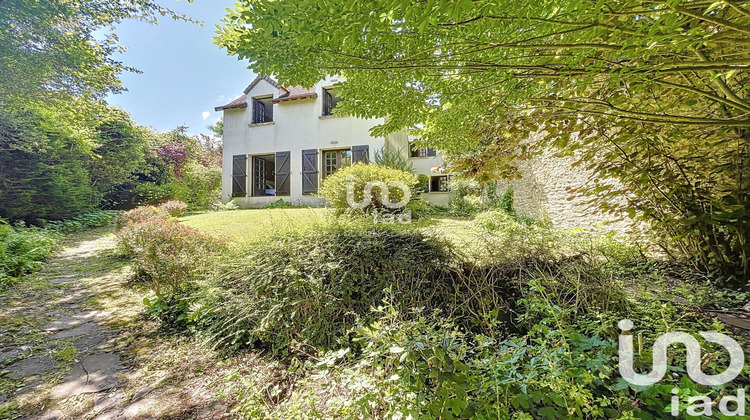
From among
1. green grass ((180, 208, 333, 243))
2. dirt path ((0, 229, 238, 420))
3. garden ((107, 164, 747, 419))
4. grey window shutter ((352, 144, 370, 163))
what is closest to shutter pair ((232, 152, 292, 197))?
grey window shutter ((352, 144, 370, 163))

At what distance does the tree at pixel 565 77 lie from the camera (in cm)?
119

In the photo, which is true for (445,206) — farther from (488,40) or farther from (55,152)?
(55,152)

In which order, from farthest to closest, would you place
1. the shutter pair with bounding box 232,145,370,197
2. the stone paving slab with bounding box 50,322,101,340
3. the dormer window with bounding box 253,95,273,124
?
the dormer window with bounding box 253,95,273,124 < the shutter pair with bounding box 232,145,370,197 < the stone paving slab with bounding box 50,322,101,340

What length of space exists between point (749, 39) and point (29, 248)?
9.56 m

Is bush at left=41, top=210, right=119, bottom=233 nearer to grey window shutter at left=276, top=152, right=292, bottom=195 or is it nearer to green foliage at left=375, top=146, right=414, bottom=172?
grey window shutter at left=276, top=152, right=292, bottom=195

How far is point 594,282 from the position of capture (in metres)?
2.07

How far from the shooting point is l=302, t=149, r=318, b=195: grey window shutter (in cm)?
1134

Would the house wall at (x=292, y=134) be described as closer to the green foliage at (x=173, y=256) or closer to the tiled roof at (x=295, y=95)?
the tiled roof at (x=295, y=95)

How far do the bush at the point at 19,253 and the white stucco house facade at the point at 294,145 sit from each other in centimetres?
639

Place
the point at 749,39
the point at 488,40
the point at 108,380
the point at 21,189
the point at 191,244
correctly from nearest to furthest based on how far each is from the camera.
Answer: the point at 749,39, the point at 488,40, the point at 108,380, the point at 191,244, the point at 21,189

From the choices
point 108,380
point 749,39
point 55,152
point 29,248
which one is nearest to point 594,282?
point 749,39

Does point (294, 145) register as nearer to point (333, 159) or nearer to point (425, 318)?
point (333, 159)

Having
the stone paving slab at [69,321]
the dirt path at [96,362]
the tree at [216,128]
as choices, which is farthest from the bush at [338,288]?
the tree at [216,128]

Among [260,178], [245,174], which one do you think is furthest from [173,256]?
[260,178]
